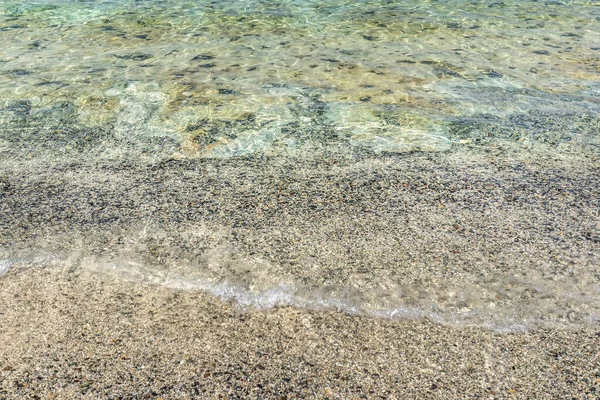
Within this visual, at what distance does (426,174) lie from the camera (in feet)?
15.4

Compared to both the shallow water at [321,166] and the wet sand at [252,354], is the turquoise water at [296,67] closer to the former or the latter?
the shallow water at [321,166]

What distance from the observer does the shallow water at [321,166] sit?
11.7 ft

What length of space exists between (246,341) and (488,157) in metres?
2.86

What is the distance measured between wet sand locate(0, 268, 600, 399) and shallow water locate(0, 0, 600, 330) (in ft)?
0.57

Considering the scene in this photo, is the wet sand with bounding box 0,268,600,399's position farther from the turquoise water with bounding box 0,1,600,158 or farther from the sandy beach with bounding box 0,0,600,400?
the turquoise water with bounding box 0,1,600,158

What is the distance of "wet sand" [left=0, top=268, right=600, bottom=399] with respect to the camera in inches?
109

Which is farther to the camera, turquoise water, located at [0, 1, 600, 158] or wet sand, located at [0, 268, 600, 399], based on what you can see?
turquoise water, located at [0, 1, 600, 158]

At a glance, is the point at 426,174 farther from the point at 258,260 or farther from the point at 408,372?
the point at 408,372

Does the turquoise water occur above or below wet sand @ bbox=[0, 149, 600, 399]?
below

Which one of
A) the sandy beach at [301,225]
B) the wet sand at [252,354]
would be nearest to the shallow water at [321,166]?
the sandy beach at [301,225]

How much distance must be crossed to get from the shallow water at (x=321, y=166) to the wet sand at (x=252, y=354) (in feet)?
0.57

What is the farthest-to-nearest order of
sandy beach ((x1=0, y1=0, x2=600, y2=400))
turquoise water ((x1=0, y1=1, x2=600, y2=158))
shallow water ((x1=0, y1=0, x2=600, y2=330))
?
1. turquoise water ((x1=0, y1=1, x2=600, y2=158))
2. shallow water ((x1=0, y1=0, x2=600, y2=330))
3. sandy beach ((x1=0, y1=0, x2=600, y2=400))

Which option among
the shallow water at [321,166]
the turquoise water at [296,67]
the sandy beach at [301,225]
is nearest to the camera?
the sandy beach at [301,225]

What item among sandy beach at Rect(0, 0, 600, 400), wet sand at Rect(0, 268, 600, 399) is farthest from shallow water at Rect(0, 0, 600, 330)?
wet sand at Rect(0, 268, 600, 399)
